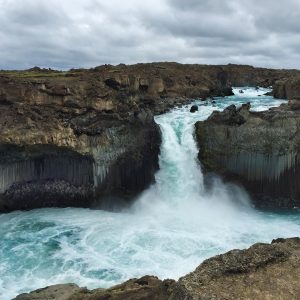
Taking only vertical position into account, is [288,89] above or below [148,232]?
above

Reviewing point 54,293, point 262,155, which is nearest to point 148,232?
point 54,293

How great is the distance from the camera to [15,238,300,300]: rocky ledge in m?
9.34

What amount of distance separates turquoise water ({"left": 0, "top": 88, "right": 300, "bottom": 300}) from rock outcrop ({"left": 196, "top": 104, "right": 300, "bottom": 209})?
111 centimetres

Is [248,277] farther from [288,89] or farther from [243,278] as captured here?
[288,89]

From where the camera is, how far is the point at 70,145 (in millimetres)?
29172

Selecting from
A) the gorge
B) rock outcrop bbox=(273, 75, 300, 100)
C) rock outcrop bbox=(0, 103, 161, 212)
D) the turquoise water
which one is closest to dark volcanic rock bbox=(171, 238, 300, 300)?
the turquoise water

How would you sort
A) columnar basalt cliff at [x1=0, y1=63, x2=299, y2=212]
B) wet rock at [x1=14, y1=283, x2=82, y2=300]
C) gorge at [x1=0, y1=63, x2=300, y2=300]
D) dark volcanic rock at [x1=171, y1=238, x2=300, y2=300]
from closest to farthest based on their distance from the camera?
1. dark volcanic rock at [x1=171, y1=238, x2=300, y2=300]
2. wet rock at [x1=14, y1=283, x2=82, y2=300]
3. gorge at [x1=0, y1=63, x2=300, y2=300]
4. columnar basalt cliff at [x1=0, y1=63, x2=299, y2=212]

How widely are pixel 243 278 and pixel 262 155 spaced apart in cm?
2207

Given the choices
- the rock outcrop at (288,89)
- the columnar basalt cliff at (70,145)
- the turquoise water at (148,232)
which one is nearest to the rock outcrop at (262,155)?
the turquoise water at (148,232)

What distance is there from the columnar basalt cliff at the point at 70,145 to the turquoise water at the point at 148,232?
46.2 inches

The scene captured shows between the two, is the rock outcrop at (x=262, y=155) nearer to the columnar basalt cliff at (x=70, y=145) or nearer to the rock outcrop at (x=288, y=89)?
the columnar basalt cliff at (x=70, y=145)

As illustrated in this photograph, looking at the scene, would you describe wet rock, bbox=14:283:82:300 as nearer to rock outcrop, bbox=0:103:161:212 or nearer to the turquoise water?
the turquoise water

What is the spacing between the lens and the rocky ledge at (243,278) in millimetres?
9336

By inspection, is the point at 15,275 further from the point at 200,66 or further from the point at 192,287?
the point at 200,66
